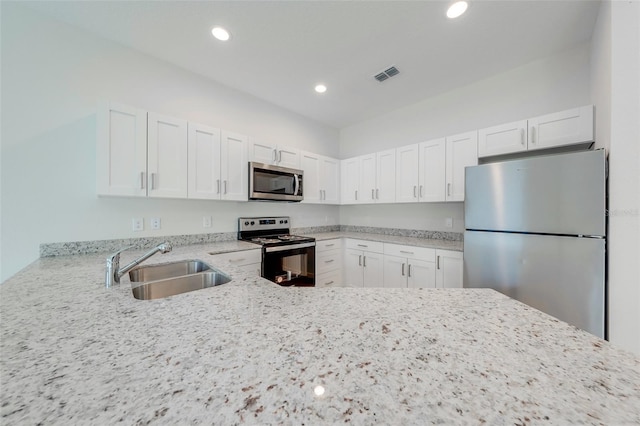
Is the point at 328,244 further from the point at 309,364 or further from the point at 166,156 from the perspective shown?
the point at 309,364

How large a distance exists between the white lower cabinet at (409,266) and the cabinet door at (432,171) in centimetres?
66

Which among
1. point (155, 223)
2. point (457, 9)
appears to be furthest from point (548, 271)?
point (155, 223)

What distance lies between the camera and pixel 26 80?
69.2 inches

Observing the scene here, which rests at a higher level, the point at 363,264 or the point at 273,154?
the point at 273,154

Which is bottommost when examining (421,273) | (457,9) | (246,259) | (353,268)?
(353,268)

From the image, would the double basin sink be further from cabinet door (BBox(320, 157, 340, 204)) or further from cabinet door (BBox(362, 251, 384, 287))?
cabinet door (BBox(320, 157, 340, 204))

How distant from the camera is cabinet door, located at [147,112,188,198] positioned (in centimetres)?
201

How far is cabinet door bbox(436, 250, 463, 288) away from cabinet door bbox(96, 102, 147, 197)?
114 inches

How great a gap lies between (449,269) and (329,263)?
1437 millimetres

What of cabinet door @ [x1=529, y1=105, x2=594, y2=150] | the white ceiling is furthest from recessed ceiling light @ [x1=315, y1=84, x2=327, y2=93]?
cabinet door @ [x1=529, y1=105, x2=594, y2=150]

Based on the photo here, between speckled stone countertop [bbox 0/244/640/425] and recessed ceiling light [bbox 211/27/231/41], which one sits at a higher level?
recessed ceiling light [bbox 211/27/231/41]

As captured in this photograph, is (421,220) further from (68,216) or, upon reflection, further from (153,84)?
(68,216)

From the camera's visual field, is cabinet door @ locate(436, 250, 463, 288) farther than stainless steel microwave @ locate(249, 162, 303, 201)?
No

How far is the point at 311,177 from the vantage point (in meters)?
3.34
